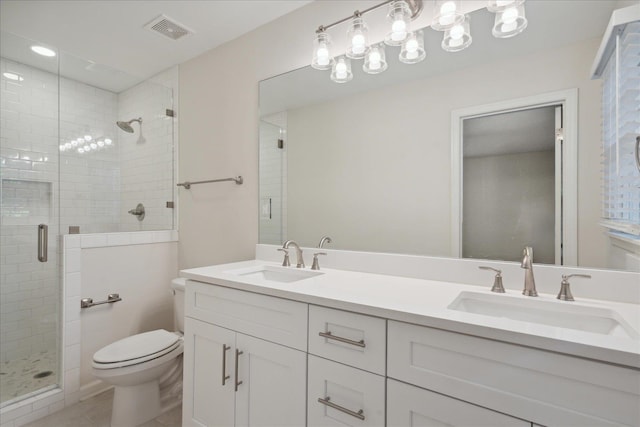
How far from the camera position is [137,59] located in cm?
255

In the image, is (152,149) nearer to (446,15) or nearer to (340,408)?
(446,15)

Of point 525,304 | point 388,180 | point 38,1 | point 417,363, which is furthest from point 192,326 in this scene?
point 38,1

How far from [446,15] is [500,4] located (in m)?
0.21

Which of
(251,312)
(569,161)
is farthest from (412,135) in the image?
(251,312)

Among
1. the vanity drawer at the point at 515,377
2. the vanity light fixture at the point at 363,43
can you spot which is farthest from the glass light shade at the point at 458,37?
the vanity drawer at the point at 515,377

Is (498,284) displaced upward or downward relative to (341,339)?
upward

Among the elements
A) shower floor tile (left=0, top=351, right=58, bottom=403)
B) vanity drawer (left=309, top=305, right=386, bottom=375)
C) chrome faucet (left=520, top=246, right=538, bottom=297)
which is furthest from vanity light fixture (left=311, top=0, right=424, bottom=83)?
shower floor tile (left=0, top=351, right=58, bottom=403)

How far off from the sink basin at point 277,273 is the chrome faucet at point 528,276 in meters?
0.88

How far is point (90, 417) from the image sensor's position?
182 cm

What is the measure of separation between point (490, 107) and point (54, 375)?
2869 mm

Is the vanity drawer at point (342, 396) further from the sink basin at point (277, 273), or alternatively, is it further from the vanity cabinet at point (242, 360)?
the sink basin at point (277, 273)

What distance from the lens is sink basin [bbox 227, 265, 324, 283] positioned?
1.63 meters

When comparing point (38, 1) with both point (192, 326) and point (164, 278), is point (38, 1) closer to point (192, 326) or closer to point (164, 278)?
point (164, 278)

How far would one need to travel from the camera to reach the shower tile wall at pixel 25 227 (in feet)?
6.48
